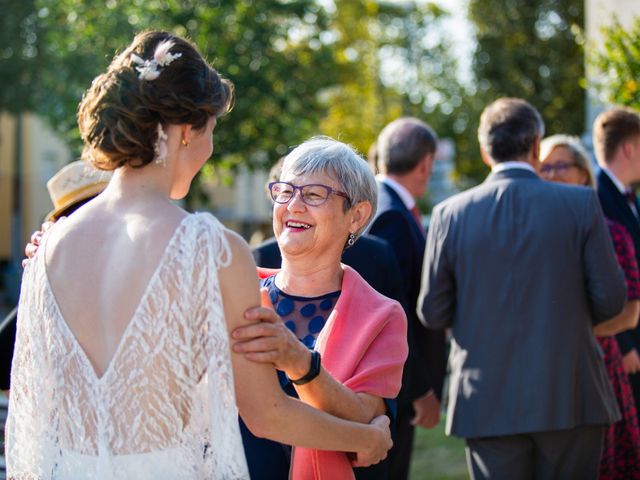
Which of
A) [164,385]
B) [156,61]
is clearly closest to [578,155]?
[156,61]

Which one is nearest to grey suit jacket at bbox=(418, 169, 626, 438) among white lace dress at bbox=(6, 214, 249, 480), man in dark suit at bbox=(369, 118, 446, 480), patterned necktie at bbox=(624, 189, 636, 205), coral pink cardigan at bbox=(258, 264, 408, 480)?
man in dark suit at bbox=(369, 118, 446, 480)

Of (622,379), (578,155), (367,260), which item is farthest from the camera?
(578,155)

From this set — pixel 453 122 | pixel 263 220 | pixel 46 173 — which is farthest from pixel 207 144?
pixel 263 220

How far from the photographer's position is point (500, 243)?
4.40 m

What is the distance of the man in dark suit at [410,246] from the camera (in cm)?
527

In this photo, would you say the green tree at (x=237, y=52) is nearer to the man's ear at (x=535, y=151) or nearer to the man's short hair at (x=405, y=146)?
the man's short hair at (x=405, y=146)

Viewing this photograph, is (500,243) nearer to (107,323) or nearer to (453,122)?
(107,323)

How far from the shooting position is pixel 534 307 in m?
4.32

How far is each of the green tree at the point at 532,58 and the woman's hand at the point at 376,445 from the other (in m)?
23.0

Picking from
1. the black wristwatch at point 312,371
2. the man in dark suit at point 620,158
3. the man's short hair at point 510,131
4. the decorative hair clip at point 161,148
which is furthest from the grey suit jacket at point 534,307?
the decorative hair clip at point 161,148

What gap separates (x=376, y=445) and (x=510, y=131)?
7.74 feet

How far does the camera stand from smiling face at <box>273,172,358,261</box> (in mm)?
3199

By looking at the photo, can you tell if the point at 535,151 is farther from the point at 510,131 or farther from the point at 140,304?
the point at 140,304

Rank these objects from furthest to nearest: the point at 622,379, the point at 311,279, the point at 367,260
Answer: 1. the point at 622,379
2. the point at 367,260
3. the point at 311,279
